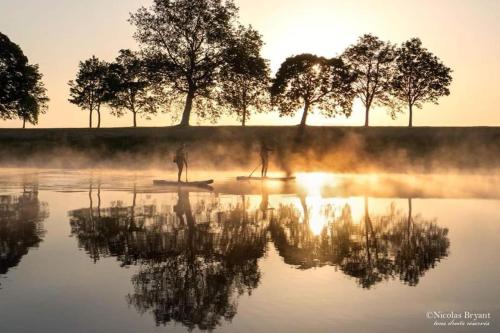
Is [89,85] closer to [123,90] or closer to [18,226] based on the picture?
[123,90]

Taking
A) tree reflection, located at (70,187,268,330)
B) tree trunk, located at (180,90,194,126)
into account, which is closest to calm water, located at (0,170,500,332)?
tree reflection, located at (70,187,268,330)

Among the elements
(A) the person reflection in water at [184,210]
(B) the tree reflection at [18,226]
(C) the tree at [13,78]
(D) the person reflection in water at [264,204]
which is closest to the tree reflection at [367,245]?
(D) the person reflection in water at [264,204]

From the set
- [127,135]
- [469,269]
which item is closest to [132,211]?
[469,269]

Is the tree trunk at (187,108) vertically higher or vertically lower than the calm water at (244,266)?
higher

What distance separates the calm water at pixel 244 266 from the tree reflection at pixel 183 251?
3 centimetres

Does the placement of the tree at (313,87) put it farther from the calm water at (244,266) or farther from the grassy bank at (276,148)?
the calm water at (244,266)

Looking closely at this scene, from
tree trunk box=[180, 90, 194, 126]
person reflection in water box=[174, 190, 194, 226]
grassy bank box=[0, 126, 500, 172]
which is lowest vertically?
person reflection in water box=[174, 190, 194, 226]

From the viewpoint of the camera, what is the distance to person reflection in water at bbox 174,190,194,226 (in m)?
19.4

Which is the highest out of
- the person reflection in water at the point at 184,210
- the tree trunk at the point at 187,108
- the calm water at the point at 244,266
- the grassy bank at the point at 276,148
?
the tree trunk at the point at 187,108

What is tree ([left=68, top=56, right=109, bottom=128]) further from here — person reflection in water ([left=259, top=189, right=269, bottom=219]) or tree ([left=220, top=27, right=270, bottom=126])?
person reflection in water ([left=259, top=189, right=269, bottom=219])

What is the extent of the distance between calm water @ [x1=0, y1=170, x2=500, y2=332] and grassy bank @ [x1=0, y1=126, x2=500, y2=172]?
31479mm

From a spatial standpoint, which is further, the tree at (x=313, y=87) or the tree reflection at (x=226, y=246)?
the tree at (x=313, y=87)

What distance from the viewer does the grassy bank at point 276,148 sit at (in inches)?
2184

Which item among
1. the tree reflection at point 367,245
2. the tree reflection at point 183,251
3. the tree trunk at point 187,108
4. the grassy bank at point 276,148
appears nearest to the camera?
the tree reflection at point 183,251
